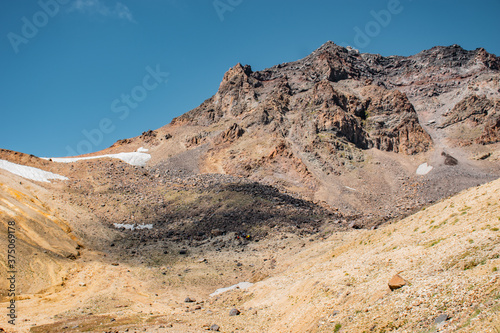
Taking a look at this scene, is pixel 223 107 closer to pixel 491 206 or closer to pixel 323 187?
pixel 323 187

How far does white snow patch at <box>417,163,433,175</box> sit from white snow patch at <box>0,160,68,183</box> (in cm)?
6423

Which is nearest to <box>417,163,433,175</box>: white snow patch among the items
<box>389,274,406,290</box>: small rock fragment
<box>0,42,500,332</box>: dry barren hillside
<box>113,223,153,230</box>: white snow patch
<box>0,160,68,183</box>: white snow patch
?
<box>0,42,500,332</box>: dry barren hillside

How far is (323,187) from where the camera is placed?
59.2 metres

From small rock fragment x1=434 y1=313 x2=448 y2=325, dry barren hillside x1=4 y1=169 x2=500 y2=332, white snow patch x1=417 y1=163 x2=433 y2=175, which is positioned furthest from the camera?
white snow patch x1=417 y1=163 x2=433 y2=175

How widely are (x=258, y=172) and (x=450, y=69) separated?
8256cm

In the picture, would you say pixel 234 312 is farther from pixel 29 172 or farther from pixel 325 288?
pixel 29 172

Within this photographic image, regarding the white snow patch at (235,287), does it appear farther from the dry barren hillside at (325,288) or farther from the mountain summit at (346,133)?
the mountain summit at (346,133)

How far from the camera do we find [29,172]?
5012 cm

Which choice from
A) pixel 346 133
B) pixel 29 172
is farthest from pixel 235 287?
pixel 346 133

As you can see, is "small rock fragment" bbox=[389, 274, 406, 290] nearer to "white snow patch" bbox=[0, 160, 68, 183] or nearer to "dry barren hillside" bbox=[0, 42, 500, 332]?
"dry barren hillside" bbox=[0, 42, 500, 332]

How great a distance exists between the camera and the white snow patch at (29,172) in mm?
48344

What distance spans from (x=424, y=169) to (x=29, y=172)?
Result: 7024 centimetres

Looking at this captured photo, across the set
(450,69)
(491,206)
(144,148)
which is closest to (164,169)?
(144,148)

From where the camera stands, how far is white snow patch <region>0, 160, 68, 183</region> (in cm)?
4834
